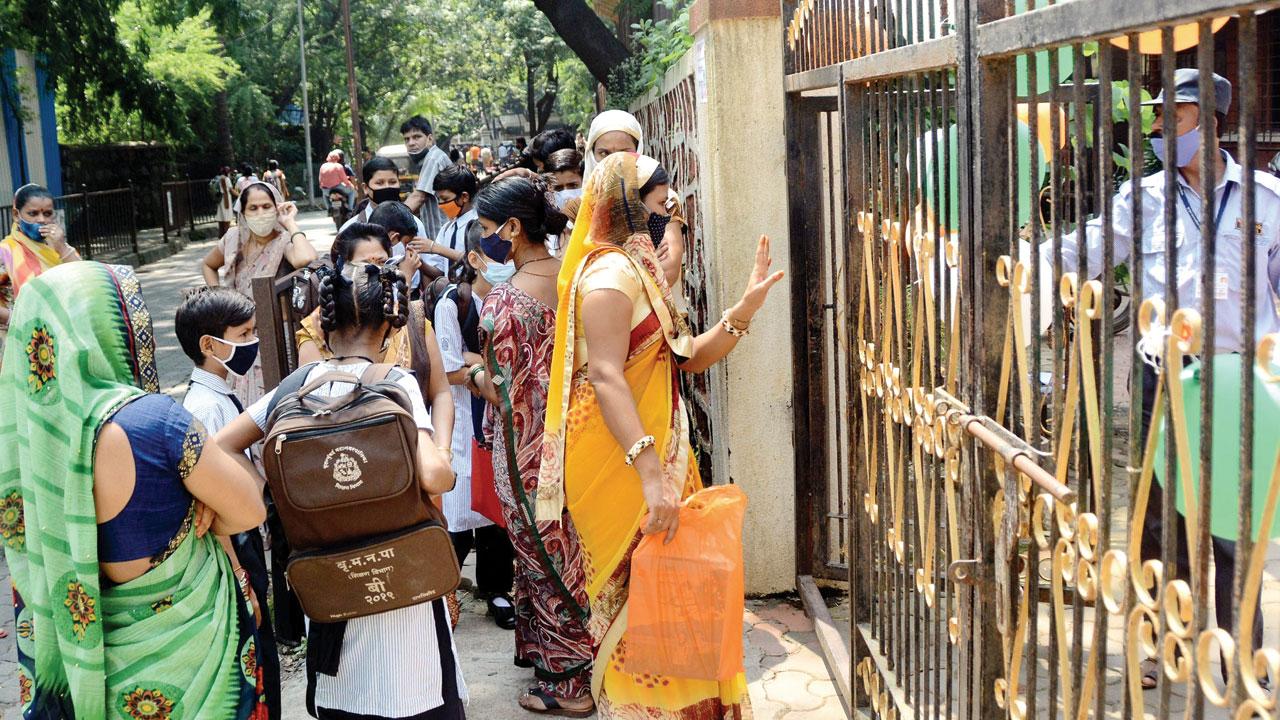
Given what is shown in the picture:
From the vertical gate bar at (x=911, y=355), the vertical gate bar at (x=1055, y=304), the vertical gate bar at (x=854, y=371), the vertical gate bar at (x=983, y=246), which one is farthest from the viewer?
the vertical gate bar at (x=854, y=371)

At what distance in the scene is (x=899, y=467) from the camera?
3.20m

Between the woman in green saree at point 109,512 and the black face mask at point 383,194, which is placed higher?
the black face mask at point 383,194

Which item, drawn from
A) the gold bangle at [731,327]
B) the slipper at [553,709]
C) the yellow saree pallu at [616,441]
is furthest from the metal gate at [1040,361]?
the slipper at [553,709]

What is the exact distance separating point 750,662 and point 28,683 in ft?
7.92

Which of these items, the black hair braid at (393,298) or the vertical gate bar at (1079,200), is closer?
the vertical gate bar at (1079,200)

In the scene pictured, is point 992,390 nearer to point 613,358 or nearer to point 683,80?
point 613,358

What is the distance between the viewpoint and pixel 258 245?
6219mm

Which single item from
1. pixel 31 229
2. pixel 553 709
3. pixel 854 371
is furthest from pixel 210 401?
pixel 31 229

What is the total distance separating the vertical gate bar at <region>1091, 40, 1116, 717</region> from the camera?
181 centimetres

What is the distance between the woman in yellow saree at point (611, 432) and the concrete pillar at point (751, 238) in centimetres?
110

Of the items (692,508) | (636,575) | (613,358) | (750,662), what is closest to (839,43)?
(613,358)

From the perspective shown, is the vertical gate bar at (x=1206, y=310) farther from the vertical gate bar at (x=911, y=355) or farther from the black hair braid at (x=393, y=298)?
the black hair braid at (x=393, y=298)

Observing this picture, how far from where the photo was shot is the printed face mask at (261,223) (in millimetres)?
6070

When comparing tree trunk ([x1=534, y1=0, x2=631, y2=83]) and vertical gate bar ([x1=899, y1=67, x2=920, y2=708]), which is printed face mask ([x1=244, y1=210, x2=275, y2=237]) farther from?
tree trunk ([x1=534, y1=0, x2=631, y2=83])
